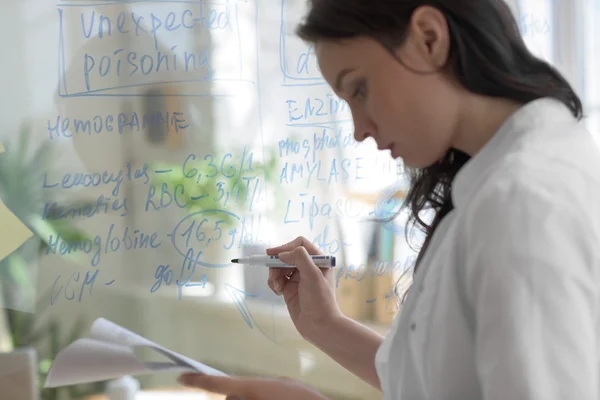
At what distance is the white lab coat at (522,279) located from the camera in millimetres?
536

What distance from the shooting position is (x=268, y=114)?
121 centimetres

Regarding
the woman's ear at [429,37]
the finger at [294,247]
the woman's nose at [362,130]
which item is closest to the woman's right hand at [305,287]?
the finger at [294,247]

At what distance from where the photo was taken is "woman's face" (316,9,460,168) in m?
0.68

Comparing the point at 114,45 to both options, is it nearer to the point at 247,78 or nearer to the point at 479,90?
the point at 247,78

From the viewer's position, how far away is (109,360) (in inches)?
35.4

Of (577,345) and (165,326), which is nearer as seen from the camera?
(577,345)

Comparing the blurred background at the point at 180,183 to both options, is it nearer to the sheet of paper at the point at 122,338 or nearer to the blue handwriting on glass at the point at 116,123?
the blue handwriting on glass at the point at 116,123

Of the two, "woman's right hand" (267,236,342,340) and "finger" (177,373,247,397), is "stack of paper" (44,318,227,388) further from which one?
"woman's right hand" (267,236,342,340)

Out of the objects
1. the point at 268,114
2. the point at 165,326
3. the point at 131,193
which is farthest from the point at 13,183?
the point at 268,114

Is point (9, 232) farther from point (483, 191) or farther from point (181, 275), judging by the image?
point (483, 191)

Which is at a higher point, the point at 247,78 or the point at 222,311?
the point at 247,78

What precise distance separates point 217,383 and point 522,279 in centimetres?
46

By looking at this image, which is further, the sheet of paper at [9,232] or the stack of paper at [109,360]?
the sheet of paper at [9,232]

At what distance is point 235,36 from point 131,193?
335 mm
